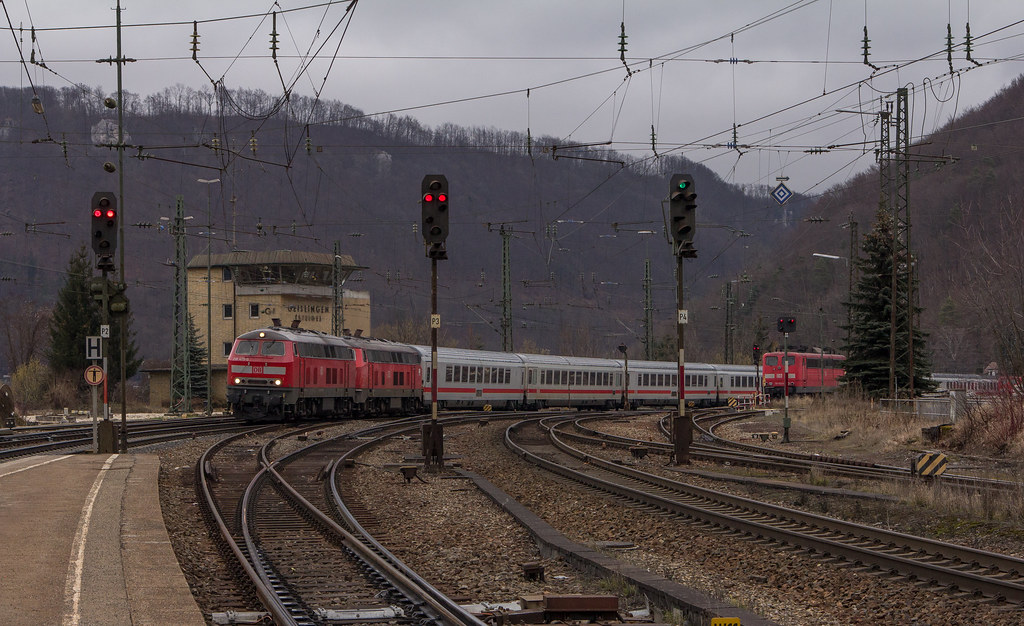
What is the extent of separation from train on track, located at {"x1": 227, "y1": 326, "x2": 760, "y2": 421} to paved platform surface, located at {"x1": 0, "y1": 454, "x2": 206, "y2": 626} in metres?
18.6

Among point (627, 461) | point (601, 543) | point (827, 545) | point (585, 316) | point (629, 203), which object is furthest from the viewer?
point (629, 203)

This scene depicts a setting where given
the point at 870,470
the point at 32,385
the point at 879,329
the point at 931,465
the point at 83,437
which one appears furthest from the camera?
the point at 32,385

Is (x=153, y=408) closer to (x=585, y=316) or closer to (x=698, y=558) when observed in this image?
(x=698, y=558)

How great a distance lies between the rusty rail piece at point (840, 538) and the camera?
9.80m

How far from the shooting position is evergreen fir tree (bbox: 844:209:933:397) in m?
43.0

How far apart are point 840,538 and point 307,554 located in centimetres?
599

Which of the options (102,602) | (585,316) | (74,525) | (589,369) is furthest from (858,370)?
(585,316)

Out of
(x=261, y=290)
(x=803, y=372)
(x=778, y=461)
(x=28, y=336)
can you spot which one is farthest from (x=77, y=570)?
(x=28, y=336)

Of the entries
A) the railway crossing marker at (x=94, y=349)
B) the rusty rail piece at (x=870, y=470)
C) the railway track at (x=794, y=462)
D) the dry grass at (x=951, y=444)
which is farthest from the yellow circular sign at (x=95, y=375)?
the dry grass at (x=951, y=444)

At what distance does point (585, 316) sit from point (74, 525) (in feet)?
522

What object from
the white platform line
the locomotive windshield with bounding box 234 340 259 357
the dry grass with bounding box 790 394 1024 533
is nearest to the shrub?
the locomotive windshield with bounding box 234 340 259 357

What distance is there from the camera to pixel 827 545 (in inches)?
454

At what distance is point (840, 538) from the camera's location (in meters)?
12.4

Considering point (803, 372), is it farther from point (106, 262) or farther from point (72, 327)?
point (106, 262)
